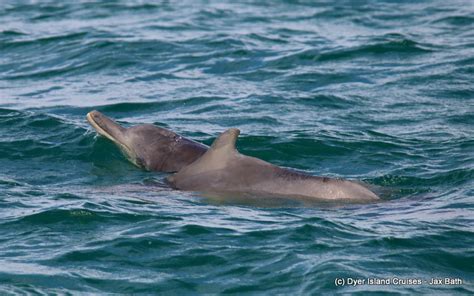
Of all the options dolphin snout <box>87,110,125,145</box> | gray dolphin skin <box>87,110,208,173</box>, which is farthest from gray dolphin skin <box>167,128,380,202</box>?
dolphin snout <box>87,110,125,145</box>

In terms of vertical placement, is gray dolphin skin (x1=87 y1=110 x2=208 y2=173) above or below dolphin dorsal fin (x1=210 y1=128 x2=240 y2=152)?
below

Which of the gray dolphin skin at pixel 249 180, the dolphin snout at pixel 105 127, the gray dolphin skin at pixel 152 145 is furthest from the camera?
the dolphin snout at pixel 105 127

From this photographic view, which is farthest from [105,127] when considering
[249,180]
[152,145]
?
[249,180]

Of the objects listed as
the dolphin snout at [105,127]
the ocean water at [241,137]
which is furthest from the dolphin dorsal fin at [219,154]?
the dolphin snout at [105,127]

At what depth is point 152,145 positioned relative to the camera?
49.6 feet

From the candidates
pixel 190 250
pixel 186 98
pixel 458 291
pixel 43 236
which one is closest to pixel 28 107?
pixel 186 98

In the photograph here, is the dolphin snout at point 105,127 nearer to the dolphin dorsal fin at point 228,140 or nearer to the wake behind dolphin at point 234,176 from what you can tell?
the wake behind dolphin at point 234,176

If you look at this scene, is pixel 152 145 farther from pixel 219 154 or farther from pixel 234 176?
pixel 234 176

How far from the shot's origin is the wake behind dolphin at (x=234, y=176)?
12672 millimetres

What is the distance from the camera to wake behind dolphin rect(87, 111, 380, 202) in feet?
41.6

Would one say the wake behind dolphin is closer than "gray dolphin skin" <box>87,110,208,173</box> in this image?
Yes

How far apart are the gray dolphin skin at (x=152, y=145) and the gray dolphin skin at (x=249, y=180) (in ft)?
2.98

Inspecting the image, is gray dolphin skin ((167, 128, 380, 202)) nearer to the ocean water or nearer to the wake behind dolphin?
the wake behind dolphin

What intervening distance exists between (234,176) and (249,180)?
22 centimetres
